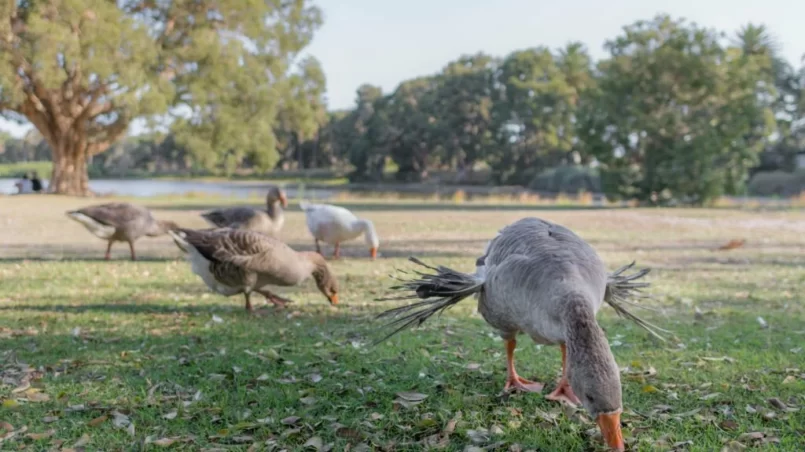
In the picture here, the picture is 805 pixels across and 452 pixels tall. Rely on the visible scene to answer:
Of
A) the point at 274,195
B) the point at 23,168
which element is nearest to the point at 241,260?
the point at 274,195

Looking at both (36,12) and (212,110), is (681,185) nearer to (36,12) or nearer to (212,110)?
(212,110)

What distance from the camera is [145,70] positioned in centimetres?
3306

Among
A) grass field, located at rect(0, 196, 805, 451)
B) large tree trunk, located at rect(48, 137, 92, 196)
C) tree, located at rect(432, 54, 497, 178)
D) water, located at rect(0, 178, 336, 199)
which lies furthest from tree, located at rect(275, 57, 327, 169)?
grass field, located at rect(0, 196, 805, 451)

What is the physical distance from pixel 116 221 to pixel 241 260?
216 inches

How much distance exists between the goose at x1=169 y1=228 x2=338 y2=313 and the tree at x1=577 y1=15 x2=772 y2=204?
27.4 meters

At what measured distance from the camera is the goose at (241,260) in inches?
293

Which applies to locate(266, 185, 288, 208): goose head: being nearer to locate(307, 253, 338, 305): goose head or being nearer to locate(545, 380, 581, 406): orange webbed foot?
locate(307, 253, 338, 305): goose head

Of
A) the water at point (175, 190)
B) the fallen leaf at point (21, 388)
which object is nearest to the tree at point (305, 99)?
the water at point (175, 190)

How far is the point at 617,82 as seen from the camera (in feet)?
106

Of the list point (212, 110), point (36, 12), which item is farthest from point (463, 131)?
point (36, 12)

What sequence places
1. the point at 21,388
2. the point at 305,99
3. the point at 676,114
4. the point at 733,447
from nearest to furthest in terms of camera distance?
1. the point at 733,447
2. the point at 21,388
3. the point at 676,114
4. the point at 305,99

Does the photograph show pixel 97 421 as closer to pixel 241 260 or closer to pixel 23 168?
pixel 241 260

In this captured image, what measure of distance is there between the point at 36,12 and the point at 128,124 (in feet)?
23.9

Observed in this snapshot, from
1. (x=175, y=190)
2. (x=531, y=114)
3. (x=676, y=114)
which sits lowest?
(x=175, y=190)
